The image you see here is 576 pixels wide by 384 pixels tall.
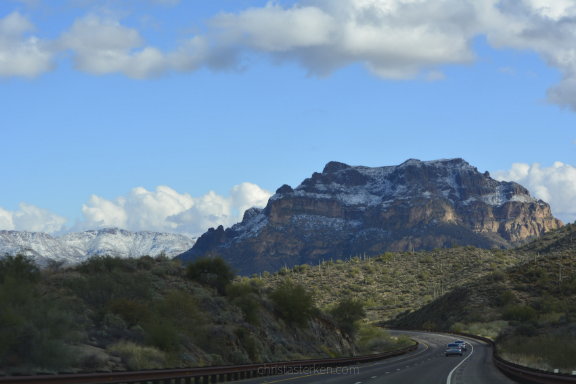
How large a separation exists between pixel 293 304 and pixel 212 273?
6988 millimetres

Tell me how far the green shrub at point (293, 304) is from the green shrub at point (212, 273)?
469 centimetres

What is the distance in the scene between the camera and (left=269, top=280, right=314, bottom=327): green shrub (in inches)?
1785

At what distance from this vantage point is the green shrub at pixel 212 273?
42.4 metres

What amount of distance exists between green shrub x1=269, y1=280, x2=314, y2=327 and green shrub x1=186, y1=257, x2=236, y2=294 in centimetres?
469

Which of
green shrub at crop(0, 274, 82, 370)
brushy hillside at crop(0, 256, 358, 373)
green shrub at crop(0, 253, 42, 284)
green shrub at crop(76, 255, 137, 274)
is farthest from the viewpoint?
green shrub at crop(76, 255, 137, 274)

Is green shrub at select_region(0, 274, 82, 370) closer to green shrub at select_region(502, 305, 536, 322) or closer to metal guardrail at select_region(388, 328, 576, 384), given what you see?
metal guardrail at select_region(388, 328, 576, 384)

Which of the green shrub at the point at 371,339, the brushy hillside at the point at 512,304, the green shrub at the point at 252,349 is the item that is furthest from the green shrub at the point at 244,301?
the brushy hillside at the point at 512,304

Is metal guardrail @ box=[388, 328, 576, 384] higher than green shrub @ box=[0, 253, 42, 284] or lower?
lower

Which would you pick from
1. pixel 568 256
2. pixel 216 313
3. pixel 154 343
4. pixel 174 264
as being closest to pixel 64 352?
pixel 154 343

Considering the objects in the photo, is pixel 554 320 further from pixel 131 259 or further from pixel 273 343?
pixel 131 259

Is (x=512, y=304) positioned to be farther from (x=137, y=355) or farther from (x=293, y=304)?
(x=137, y=355)

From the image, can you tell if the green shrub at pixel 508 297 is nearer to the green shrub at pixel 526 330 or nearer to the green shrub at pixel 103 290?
the green shrub at pixel 526 330

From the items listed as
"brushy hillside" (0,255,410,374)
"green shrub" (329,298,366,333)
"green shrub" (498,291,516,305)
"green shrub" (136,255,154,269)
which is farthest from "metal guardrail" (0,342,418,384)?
"green shrub" (498,291,516,305)

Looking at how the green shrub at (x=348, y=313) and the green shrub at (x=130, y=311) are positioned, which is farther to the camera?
the green shrub at (x=348, y=313)
